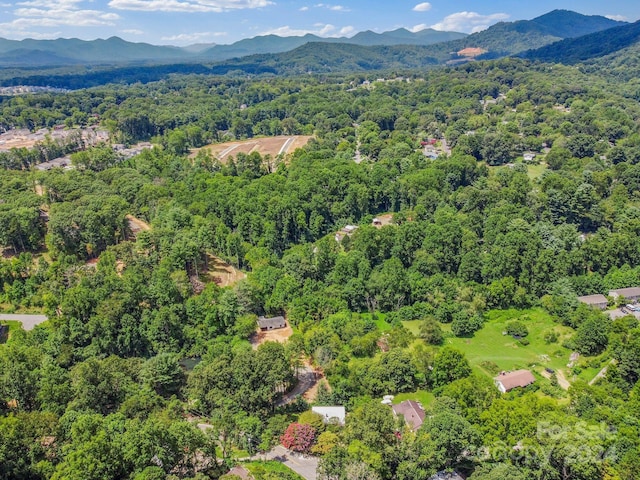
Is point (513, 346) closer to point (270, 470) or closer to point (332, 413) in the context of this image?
point (332, 413)

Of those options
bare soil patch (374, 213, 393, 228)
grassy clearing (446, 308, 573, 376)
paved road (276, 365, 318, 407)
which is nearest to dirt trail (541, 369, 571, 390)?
grassy clearing (446, 308, 573, 376)

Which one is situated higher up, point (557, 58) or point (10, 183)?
point (557, 58)

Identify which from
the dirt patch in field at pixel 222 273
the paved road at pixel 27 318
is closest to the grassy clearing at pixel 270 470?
the dirt patch in field at pixel 222 273

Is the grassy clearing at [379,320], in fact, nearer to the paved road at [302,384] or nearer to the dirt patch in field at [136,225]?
the paved road at [302,384]

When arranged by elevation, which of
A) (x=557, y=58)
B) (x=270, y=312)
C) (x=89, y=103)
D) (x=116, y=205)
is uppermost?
(x=557, y=58)

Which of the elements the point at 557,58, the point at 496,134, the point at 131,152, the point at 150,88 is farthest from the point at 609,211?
the point at 150,88

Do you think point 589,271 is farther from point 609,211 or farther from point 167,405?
point 167,405

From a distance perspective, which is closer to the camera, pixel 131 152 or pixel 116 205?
pixel 116 205
